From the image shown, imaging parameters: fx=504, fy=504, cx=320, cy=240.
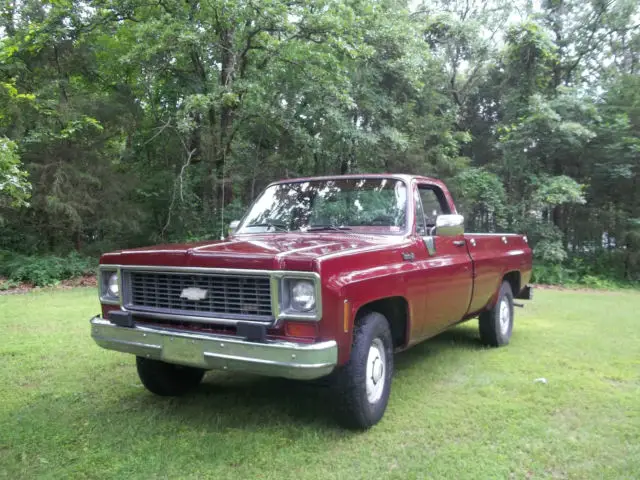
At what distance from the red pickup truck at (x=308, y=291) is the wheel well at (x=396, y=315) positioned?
0.03 ft

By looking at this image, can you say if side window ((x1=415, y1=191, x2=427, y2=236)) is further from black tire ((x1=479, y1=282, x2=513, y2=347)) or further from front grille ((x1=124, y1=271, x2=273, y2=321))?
black tire ((x1=479, y1=282, x2=513, y2=347))

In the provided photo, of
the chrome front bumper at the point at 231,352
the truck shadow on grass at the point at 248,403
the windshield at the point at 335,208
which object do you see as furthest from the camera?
the windshield at the point at 335,208

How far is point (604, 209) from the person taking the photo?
1641 cm

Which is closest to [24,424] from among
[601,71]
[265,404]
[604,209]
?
[265,404]

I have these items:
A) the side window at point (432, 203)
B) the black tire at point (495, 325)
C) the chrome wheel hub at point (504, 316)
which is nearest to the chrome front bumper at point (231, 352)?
the side window at point (432, 203)

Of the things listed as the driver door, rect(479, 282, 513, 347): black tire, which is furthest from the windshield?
rect(479, 282, 513, 347): black tire

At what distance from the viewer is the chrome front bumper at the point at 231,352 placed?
296 cm

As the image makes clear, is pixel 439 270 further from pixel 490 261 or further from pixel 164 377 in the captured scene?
pixel 164 377

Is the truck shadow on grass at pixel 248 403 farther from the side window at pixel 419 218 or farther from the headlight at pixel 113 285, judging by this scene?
the side window at pixel 419 218

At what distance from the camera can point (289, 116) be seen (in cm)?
1430

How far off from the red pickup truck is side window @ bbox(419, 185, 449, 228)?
0.08 feet

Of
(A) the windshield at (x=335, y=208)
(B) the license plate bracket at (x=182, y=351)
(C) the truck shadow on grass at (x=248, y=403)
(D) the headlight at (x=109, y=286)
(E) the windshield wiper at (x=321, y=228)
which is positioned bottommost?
(C) the truck shadow on grass at (x=248, y=403)

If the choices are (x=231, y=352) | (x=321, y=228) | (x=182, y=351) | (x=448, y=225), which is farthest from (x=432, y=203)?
(x=182, y=351)

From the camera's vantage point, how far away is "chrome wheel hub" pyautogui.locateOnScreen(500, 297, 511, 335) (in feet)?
20.2
